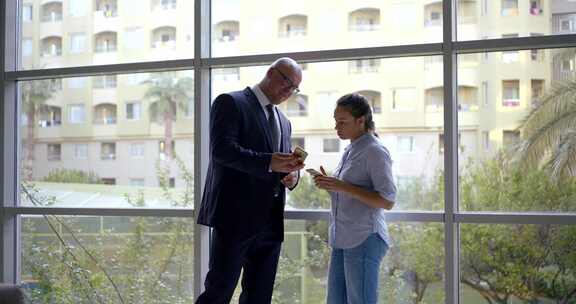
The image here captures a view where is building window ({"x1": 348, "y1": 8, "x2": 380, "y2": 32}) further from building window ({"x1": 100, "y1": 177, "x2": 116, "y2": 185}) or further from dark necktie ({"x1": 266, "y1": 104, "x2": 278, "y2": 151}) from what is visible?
building window ({"x1": 100, "y1": 177, "x2": 116, "y2": 185})

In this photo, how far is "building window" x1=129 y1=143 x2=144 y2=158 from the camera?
455 cm

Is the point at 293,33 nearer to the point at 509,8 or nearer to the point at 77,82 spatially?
the point at 509,8

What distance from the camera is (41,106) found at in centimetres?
488

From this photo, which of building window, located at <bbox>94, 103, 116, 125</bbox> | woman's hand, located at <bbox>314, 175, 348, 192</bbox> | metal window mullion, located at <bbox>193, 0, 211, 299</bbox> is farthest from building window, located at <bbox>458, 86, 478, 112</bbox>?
building window, located at <bbox>94, 103, 116, 125</bbox>

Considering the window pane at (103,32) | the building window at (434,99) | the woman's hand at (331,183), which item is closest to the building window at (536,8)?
the building window at (434,99)

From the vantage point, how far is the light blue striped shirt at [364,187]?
3.55 metres

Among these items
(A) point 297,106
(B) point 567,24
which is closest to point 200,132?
(A) point 297,106

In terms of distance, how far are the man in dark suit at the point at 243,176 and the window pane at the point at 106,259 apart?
857mm

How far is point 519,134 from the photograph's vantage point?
3.72 metres

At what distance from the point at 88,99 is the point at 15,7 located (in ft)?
2.95

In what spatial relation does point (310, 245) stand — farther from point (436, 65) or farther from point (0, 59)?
point (0, 59)

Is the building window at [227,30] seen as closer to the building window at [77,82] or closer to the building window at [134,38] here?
the building window at [134,38]

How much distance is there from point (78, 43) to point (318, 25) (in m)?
1.65

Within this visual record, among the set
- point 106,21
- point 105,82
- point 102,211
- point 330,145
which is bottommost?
point 102,211
